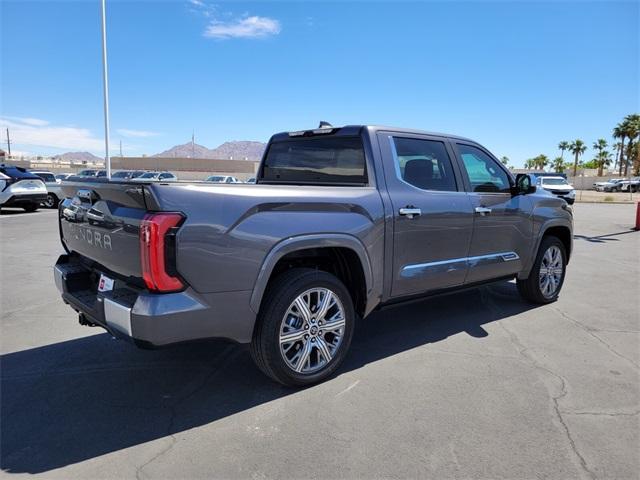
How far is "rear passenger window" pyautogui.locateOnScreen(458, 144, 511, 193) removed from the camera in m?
4.80

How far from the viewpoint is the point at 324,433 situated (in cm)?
296

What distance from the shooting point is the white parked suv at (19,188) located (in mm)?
16359

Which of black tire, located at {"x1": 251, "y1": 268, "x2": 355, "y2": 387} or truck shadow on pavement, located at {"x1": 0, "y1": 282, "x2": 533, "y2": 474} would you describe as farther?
black tire, located at {"x1": 251, "y1": 268, "x2": 355, "y2": 387}

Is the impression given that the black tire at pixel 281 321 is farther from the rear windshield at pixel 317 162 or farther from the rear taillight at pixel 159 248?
the rear windshield at pixel 317 162

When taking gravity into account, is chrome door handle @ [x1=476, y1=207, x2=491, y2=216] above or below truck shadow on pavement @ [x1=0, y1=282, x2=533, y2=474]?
above

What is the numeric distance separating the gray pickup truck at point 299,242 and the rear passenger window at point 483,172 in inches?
0.7

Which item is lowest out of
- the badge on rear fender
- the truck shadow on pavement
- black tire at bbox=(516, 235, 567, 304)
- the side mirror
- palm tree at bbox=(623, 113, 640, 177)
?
the truck shadow on pavement

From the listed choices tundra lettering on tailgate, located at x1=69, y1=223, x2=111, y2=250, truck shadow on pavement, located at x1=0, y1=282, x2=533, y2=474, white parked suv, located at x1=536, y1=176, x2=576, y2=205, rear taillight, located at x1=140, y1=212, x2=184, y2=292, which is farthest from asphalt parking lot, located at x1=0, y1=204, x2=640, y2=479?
white parked suv, located at x1=536, y1=176, x2=576, y2=205

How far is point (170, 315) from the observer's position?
276cm

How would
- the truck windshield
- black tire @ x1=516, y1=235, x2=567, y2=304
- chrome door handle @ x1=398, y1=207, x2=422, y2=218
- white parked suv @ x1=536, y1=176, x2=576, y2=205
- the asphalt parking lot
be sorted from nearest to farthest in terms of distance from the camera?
the asphalt parking lot
chrome door handle @ x1=398, y1=207, x2=422, y2=218
black tire @ x1=516, y1=235, x2=567, y2=304
white parked suv @ x1=536, y1=176, x2=576, y2=205
the truck windshield

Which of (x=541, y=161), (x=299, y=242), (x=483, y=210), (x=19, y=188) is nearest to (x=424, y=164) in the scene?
(x=483, y=210)

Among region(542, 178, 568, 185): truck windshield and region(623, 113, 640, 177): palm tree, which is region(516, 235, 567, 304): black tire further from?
region(623, 113, 640, 177): palm tree

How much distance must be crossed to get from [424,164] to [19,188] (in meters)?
16.8

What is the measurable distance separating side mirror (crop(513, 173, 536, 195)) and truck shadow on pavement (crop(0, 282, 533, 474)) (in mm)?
1535
